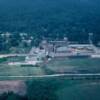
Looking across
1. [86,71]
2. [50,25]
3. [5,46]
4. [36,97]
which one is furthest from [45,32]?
[36,97]

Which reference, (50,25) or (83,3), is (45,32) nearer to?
(50,25)

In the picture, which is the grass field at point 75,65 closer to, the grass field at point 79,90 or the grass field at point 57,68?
the grass field at point 57,68

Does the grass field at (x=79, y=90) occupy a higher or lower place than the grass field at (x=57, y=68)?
lower

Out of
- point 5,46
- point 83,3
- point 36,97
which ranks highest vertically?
point 83,3

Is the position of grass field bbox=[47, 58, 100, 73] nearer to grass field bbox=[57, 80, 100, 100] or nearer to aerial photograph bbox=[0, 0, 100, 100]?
aerial photograph bbox=[0, 0, 100, 100]

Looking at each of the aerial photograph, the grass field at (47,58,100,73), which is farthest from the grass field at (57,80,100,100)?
the grass field at (47,58,100,73)

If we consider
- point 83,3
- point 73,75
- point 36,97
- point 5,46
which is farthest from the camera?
point 83,3

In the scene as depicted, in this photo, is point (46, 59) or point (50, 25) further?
point (50, 25)

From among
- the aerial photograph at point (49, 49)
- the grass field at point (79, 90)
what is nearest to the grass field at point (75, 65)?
the aerial photograph at point (49, 49)
